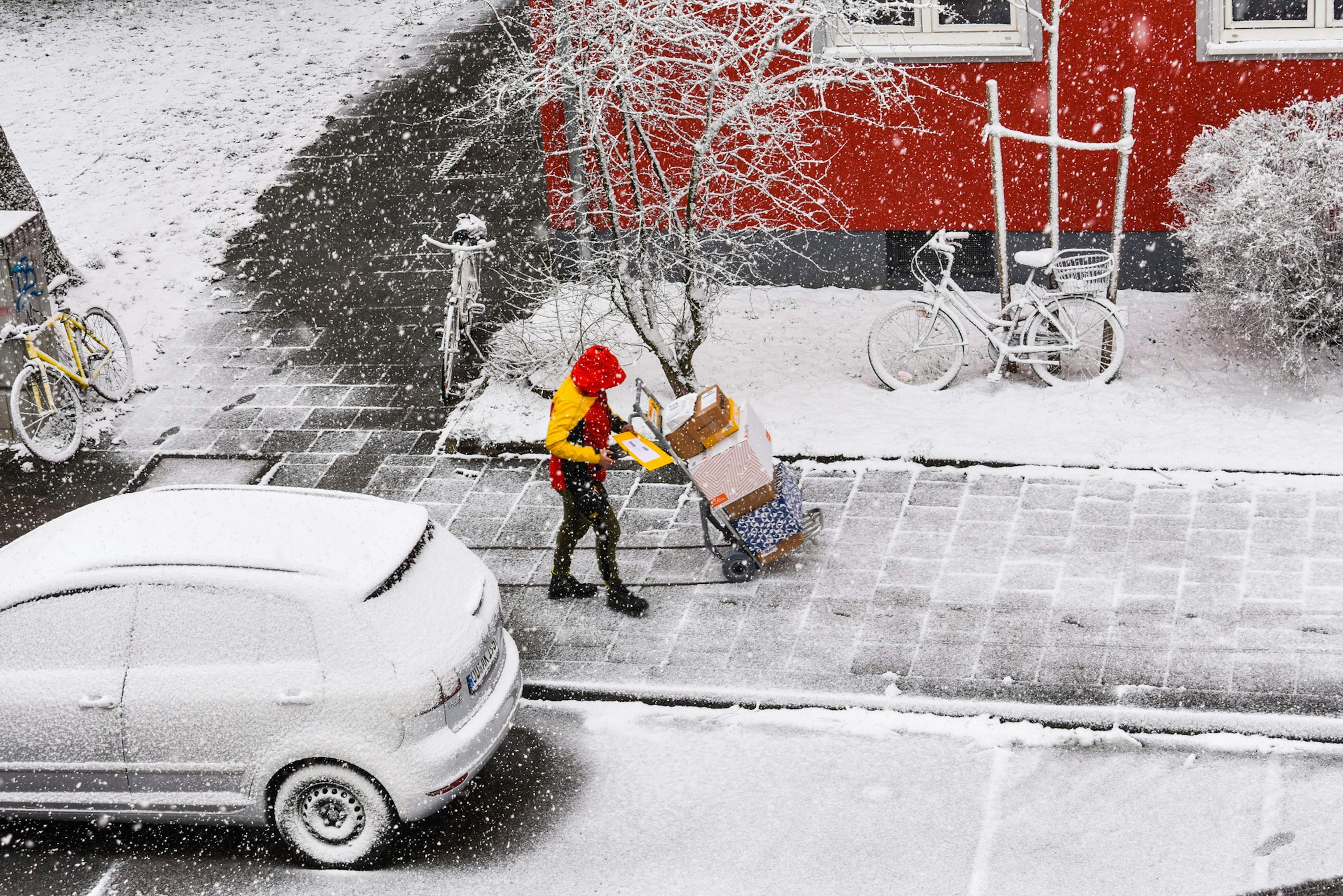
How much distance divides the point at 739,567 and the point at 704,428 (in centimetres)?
93

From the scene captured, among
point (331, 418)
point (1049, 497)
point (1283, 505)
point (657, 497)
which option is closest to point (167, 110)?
point (331, 418)

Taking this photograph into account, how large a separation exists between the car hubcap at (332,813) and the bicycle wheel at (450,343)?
5110 mm

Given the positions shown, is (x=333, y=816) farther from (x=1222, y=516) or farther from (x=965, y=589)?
(x=1222, y=516)

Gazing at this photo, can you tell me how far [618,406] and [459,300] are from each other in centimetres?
160

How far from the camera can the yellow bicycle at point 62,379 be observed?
11.1 meters

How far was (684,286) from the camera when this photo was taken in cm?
1073

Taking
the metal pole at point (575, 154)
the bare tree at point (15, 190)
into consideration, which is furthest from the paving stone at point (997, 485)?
the bare tree at point (15, 190)

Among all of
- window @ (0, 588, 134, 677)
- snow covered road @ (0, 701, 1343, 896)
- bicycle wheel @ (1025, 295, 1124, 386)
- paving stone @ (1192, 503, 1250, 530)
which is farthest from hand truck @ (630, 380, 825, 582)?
window @ (0, 588, 134, 677)

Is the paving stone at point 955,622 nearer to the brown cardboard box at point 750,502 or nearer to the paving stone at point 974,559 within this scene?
the paving stone at point 974,559

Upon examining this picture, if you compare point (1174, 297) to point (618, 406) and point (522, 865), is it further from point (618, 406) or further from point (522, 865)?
point (522, 865)

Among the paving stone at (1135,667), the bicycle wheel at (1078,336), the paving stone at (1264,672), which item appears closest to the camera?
the paving stone at (1264,672)

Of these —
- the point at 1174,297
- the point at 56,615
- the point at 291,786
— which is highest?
the point at 56,615

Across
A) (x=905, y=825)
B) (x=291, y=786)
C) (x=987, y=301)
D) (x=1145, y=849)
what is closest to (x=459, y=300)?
(x=987, y=301)

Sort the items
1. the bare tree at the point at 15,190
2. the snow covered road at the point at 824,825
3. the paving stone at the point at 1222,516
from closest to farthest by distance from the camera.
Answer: the snow covered road at the point at 824,825 < the paving stone at the point at 1222,516 < the bare tree at the point at 15,190
